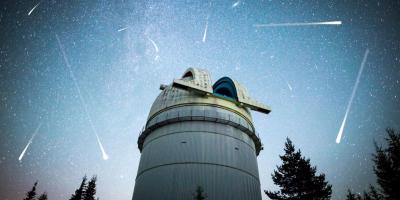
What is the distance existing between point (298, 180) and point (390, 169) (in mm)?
6840

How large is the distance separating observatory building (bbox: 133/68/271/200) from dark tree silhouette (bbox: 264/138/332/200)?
4485 millimetres

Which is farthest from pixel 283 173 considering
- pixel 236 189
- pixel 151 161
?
pixel 151 161

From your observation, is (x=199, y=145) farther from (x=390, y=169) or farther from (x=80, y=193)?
(x=80, y=193)

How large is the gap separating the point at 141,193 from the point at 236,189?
5591mm

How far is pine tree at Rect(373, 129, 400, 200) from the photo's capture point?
1639 centimetres

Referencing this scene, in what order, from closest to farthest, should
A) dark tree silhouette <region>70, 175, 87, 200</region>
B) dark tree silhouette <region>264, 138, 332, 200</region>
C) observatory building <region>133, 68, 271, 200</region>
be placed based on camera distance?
observatory building <region>133, 68, 271, 200</region> < dark tree silhouette <region>264, 138, 332, 200</region> < dark tree silhouette <region>70, 175, 87, 200</region>

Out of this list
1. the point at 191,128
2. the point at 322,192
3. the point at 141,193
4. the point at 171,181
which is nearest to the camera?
the point at 171,181

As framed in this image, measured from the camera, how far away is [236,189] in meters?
12.6

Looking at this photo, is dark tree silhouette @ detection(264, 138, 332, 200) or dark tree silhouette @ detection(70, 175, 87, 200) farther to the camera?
dark tree silhouette @ detection(70, 175, 87, 200)

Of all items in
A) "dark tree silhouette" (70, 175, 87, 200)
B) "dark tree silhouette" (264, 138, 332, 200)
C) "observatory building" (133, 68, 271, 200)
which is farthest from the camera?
"dark tree silhouette" (70, 175, 87, 200)

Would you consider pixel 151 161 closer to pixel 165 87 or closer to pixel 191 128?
pixel 191 128

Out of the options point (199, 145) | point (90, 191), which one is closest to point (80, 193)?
point (90, 191)

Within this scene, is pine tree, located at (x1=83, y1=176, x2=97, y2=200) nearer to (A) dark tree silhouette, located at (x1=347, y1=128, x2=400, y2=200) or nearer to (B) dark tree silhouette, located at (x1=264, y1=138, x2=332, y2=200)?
(B) dark tree silhouette, located at (x1=264, y1=138, x2=332, y2=200)

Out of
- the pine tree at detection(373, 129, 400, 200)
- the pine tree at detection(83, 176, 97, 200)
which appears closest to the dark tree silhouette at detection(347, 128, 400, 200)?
the pine tree at detection(373, 129, 400, 200)
